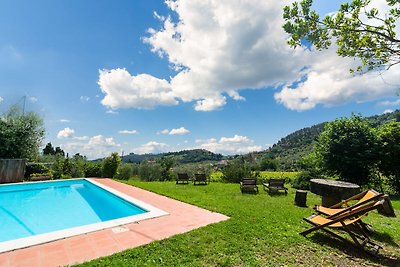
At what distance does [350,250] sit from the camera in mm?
4543

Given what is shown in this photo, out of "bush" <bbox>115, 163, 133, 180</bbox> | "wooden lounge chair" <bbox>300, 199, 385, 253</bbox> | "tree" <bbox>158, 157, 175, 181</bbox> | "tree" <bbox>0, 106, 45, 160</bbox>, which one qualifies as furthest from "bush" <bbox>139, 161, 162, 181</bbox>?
"wooden lounge chair" <bbox>300, 199, 385, 253</bbox>

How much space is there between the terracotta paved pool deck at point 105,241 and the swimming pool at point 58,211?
33cm

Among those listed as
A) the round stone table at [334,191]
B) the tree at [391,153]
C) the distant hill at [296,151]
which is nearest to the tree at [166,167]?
the round stone table at [334,191]

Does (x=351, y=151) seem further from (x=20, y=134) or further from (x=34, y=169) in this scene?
(x=20, y=134)

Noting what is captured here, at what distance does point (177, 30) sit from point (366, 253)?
473 inches

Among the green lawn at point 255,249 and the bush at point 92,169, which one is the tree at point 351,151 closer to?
the green lawn at point 255,249

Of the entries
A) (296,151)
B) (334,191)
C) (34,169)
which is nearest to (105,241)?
(334,191)

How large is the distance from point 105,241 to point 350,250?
5.00 metres

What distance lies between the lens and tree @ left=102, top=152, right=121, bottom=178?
58.5ft

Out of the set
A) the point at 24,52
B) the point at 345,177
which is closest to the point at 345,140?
the point at 345,177

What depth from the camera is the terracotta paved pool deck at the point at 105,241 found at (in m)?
3.96

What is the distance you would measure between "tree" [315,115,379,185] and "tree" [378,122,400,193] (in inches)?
23.6

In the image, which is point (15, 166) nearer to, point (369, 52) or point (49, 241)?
point (49, 241)

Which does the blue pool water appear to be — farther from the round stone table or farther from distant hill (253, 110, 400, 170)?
distant hill (253, 110, 400, 170)
